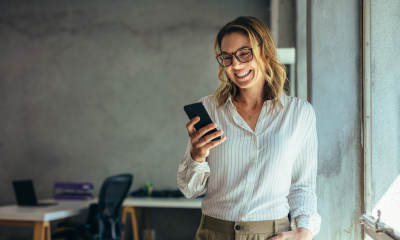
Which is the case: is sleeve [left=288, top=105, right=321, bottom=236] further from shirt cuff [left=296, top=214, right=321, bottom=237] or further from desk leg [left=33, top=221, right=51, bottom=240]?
desk leg [left=33, top=221, right=51, bottom=240]

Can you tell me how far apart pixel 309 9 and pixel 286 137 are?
2.12 ft

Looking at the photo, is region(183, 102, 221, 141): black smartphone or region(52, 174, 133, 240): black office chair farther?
region(52, 174, 133, 240): black office chair

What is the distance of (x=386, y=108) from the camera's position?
1.15 metres

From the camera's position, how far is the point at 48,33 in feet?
14.5

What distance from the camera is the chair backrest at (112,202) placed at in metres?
2.95

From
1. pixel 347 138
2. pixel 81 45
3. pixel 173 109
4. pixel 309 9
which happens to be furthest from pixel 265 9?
pixel 347 138

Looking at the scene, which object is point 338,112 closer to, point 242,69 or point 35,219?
point 242,69

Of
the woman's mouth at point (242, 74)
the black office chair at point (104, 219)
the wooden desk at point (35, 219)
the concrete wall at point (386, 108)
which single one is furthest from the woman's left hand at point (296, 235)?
the wooden desk at point (35, 219)

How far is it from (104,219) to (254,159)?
238 centimetres

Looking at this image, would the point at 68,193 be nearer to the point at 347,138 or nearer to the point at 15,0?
the point at 15,0

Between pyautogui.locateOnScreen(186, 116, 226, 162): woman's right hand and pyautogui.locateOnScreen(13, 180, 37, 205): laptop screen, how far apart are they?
10.1 feet

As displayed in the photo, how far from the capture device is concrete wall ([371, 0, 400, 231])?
3.55 ft

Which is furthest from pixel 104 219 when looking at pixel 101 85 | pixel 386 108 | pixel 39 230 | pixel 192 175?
pixel 386 108

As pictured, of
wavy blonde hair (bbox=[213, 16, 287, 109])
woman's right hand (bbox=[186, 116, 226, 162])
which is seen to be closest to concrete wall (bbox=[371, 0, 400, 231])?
wavy blonde hair (bbox=[213, 16, 287, 109])
